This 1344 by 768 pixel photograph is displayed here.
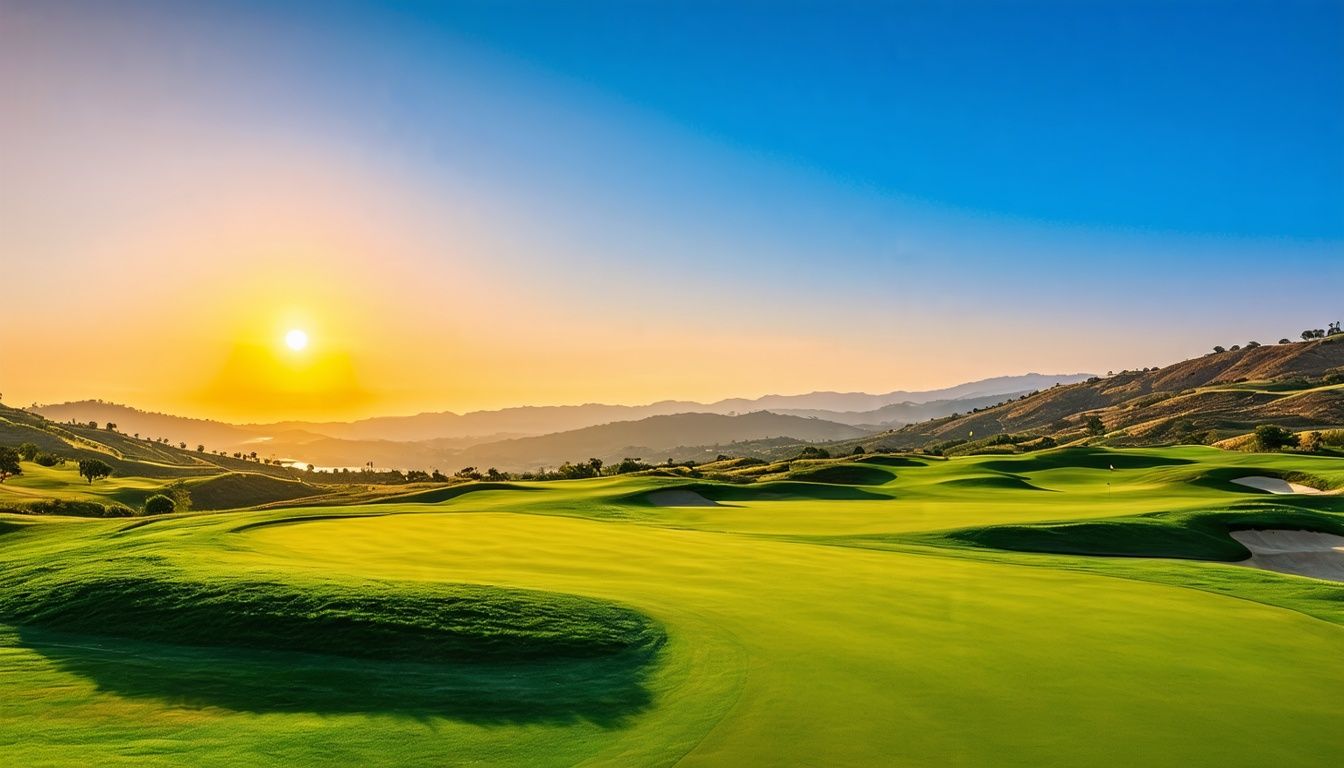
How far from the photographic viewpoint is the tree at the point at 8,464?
225 ft

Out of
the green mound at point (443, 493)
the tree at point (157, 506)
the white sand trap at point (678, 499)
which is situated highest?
the tree at point (157, 506)

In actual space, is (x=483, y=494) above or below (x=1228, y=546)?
above

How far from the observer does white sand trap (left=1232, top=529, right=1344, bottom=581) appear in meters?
23.4

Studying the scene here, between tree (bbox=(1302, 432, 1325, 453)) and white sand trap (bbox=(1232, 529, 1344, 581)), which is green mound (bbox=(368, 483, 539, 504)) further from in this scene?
tree (bbox=(1302, 432, 1325, 453))

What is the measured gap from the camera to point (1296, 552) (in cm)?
2469

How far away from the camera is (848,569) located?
1755 centimetres

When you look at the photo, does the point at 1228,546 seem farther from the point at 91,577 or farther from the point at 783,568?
the point at 91,577

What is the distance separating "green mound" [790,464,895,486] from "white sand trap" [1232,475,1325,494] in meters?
20.3

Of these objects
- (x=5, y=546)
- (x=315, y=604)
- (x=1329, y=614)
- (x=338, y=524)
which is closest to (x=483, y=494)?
(x=338, y=524)

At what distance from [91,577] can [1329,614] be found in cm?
2381

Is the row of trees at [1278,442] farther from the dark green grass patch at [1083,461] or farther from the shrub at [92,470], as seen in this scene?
the shrub at [92,470]

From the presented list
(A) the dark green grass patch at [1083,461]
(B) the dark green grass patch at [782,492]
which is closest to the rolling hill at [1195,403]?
(A) the dark green grass patch at [1083,461]

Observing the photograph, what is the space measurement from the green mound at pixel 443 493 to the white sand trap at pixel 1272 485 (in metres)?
40.3

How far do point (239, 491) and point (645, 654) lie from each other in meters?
88.1
